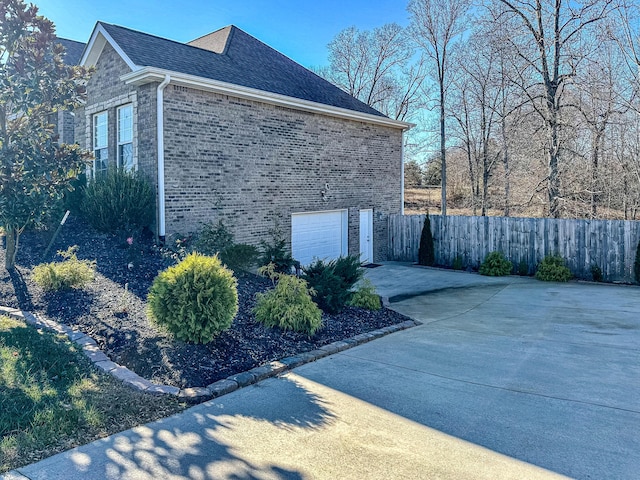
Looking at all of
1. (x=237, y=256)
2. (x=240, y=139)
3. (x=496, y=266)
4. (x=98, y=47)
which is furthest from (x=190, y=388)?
(x=496, y=266)

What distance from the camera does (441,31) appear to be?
2377cm

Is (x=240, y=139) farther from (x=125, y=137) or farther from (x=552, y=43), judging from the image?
(x=552, y=43)

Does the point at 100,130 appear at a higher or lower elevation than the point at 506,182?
higher

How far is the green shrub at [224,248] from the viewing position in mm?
9789

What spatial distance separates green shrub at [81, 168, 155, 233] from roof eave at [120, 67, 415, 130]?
84.2 inches

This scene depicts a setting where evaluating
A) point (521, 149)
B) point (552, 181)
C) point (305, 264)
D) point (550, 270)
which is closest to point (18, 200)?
point (305, 264)

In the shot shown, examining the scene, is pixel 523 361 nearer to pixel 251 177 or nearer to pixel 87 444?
pixel 87 444

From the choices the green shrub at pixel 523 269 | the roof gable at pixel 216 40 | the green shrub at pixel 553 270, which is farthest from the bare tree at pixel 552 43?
the roof gable at pixel 216 40

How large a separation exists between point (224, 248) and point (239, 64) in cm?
618

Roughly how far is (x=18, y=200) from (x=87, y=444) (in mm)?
5590

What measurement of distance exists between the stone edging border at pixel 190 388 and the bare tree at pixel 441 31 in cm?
1869

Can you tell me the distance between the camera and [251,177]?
39.4 ft

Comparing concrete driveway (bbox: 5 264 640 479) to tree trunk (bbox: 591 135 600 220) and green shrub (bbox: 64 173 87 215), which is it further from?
tree trunk (bbox: 591 135 600 220)

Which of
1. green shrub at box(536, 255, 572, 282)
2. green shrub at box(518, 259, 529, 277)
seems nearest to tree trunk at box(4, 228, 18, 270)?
green shrub at box(536, 255, 572, 282)
